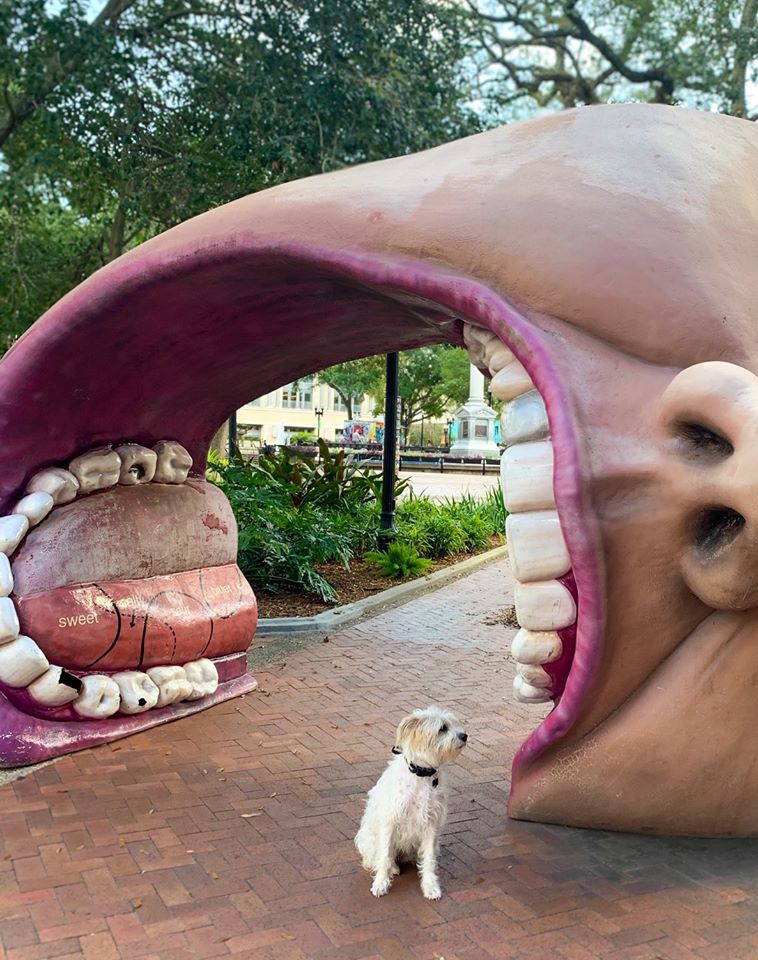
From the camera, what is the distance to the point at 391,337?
4.35 metres

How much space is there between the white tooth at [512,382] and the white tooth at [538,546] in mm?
402

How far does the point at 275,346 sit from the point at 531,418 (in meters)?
1.83

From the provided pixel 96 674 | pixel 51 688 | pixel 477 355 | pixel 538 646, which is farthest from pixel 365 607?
pixel 538 646

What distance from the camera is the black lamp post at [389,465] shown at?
409 inches

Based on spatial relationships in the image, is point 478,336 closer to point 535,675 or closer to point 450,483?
point 535,675

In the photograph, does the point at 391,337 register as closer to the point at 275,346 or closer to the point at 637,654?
the point at 275,346

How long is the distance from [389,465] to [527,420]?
7549 millimetres

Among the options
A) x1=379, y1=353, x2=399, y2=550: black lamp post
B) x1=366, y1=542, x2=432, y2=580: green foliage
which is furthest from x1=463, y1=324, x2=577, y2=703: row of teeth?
x1=379, y1=353, x2=399, y2=550: black lamp post

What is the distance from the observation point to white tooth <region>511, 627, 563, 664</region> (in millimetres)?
2867

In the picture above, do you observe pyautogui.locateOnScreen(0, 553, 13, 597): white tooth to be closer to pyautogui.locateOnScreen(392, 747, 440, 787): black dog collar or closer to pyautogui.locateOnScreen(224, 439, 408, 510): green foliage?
pyautogui.locateOnScreen(392, 747, 440, 787): black dog collar

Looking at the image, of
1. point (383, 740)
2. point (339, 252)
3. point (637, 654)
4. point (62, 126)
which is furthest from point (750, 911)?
point (62, 126)

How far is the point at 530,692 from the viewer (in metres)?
3.04

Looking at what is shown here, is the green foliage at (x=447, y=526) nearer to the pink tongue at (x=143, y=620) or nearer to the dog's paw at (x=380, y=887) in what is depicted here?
the pink tongue at (x=143, y=620)

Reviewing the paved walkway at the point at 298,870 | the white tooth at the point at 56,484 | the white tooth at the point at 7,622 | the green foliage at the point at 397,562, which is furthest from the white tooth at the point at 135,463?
the green foliage at the point at 397,562
